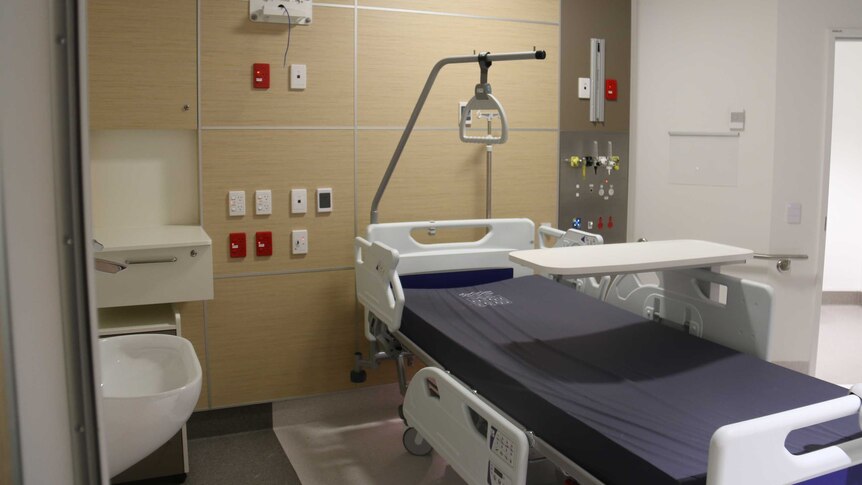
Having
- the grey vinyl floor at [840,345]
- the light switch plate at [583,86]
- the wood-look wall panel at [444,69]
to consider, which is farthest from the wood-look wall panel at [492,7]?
the grey vinyl floor at [840,345]

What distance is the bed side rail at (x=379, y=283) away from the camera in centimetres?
344

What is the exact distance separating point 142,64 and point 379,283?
154 cm

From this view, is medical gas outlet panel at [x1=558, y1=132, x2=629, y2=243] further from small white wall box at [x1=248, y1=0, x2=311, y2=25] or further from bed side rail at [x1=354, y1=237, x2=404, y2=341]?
small white wall box at [x1=248, y1=0, x2=311, y2=25]

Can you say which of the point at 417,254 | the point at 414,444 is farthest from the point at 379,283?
the point at 414,444

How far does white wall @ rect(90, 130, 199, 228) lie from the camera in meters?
3.83

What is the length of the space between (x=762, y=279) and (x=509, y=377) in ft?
8.42

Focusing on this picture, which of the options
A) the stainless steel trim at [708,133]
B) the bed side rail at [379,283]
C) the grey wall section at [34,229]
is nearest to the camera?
the grey wall section at [34,229]

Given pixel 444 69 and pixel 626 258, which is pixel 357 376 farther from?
pixel 626 258

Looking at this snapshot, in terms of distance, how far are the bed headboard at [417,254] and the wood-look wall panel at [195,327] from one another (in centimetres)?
81

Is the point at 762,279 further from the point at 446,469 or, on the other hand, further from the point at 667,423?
the point at 667,423

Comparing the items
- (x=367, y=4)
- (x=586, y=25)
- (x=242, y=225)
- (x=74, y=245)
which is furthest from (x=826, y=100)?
(x=74, y=245)

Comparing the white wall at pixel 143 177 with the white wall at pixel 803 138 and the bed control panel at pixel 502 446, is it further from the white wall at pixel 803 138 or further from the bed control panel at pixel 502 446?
the white wall at pixel 803 138

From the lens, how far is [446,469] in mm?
3615

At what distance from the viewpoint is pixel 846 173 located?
22.4ft
